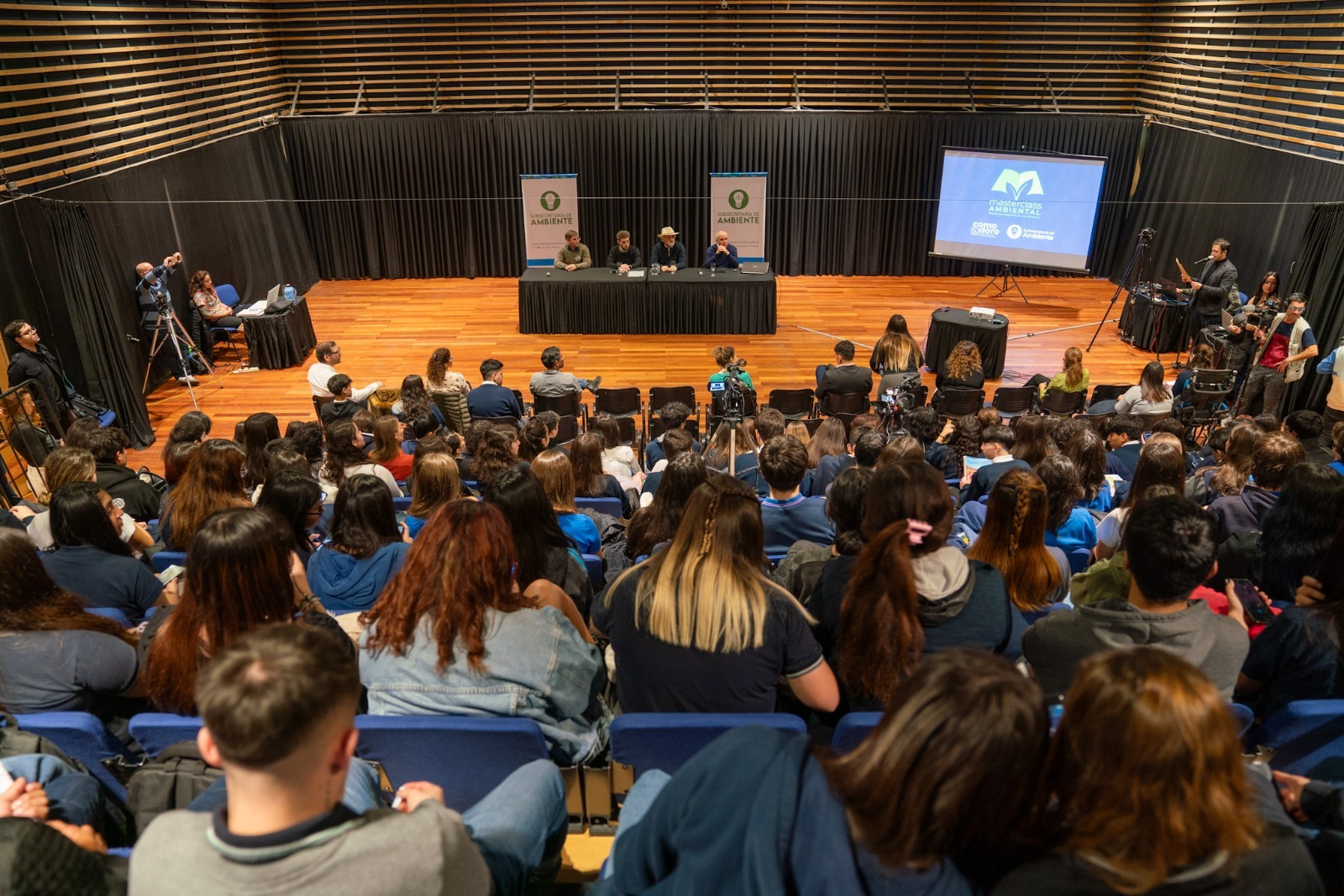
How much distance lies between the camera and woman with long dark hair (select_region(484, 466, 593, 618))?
2.84m

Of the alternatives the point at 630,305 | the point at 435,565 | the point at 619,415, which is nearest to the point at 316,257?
the point at 630,305

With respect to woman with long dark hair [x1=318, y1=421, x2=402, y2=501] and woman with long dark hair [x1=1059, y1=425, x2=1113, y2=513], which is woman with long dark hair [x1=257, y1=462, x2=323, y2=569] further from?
woman with long dark hair [x1=1059, y1=425, x2=1113, y2=513]

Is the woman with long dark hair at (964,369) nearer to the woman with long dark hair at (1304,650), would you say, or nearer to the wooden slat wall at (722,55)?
the woman with long dark hair at (1304,650)

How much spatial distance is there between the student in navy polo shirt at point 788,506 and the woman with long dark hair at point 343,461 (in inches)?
80.2

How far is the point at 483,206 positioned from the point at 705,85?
364 cm

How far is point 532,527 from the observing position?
2.88 m

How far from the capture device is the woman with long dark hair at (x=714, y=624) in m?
2.10

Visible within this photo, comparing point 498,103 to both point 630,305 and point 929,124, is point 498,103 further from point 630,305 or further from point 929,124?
point 929,124

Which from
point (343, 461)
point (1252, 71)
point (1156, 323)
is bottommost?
point (1156, 323)

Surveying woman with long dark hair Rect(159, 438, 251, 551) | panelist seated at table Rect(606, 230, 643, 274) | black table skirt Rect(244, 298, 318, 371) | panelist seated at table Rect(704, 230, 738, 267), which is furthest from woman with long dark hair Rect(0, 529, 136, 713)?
panelist seated at table Rect(704, 230, 738, 267)

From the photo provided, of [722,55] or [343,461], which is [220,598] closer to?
[343,461]

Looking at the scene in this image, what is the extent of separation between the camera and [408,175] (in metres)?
12.4

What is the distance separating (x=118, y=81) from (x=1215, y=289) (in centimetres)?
1106

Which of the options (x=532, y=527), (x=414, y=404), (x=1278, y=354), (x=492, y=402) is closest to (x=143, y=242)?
(x=492, y=402)
